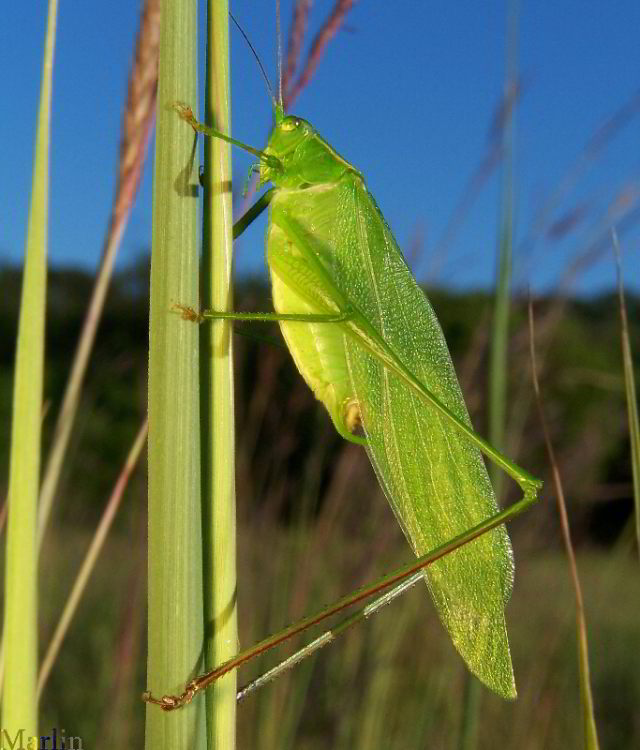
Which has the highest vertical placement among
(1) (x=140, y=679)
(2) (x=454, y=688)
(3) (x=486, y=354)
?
(3) (x=486, y=354)

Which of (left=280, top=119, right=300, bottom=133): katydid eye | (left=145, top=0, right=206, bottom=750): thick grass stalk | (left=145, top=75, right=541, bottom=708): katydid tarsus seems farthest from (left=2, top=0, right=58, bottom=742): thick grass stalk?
(left=280, top=119, right=300, bottom=133): katydid eye

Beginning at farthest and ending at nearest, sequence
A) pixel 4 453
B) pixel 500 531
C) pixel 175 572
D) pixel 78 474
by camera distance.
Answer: pixel 4 453, pixel 78 474, pixel 500 531, pixel 175 572

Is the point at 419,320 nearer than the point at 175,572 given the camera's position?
No

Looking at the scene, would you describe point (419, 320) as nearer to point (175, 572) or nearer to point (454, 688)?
point (175, 572)

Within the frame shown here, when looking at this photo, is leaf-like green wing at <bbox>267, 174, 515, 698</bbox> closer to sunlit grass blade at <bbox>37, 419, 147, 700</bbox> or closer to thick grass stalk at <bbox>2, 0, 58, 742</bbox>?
sunlit grass blade at <bbox>37, 419, 147, 700</bbox>

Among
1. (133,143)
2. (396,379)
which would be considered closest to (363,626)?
(396,379)

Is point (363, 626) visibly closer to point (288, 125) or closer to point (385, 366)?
point (385, 366)

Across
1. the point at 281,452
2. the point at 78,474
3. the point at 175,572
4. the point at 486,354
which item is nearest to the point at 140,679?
the point at 281,452
